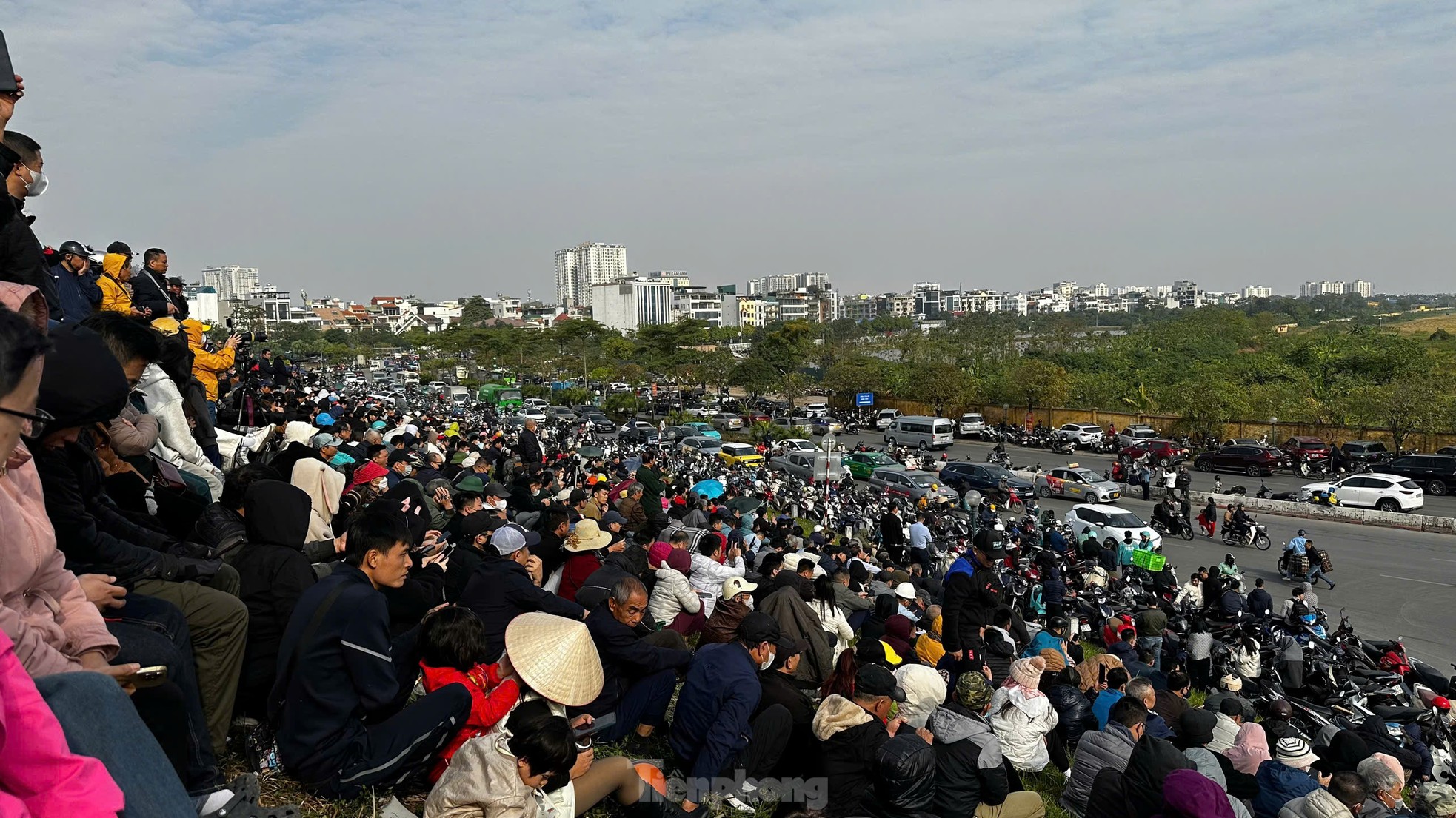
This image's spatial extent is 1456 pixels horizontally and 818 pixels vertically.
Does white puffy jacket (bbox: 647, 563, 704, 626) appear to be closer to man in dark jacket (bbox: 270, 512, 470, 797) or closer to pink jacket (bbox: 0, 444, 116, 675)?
man in dark jacket (bbox: 270, 512, 470, 797)

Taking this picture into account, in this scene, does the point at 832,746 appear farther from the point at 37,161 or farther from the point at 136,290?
the point at 136,290

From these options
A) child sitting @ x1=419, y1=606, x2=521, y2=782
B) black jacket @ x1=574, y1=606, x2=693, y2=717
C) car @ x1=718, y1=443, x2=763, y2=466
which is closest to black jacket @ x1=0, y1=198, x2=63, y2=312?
child sitting @ x1=419, y1=606, x2=521, y2=782

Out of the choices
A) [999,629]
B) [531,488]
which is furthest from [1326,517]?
[531,488]

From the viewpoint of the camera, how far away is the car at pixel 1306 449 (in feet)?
102

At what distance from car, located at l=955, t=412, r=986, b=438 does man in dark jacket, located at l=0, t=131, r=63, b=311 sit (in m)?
42.4

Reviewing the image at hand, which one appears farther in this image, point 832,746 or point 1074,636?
point 1074,636

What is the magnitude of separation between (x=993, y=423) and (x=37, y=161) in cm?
4646

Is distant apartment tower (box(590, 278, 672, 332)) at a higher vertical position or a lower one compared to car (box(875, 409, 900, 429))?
higher

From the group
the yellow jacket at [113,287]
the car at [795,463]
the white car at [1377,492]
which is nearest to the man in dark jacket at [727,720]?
the yellow jacket at [113,287]

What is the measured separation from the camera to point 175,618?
136 inches

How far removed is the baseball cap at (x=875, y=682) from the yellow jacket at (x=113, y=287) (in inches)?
262

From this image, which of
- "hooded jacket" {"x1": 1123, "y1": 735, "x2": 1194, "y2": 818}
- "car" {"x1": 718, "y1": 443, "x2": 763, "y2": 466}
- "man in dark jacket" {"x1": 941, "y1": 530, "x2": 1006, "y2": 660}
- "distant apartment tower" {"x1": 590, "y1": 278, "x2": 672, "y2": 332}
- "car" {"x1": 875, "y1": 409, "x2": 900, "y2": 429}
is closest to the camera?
"hooded jacket" {"x1": 1123, "y1": 735, "x2": 1194, "y2": 818}

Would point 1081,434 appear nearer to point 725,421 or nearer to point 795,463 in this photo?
point 795,463

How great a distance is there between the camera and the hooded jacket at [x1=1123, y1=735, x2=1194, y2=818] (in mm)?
4762
